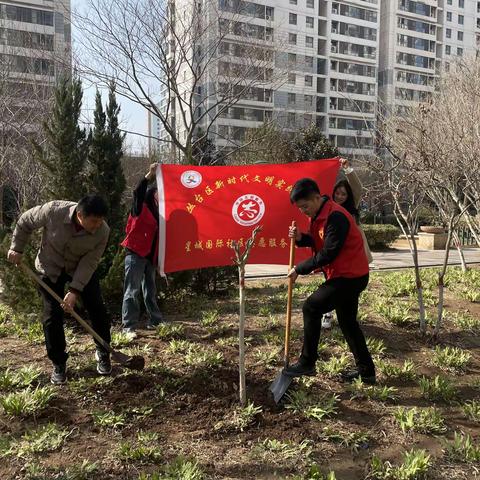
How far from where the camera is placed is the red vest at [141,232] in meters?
5.01

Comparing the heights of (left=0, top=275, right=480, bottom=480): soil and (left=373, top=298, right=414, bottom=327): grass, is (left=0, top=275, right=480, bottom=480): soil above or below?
Answer: below

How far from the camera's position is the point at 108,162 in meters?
6.50

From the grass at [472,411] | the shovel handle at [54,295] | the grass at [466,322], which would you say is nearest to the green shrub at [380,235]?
the grass at [466,322]

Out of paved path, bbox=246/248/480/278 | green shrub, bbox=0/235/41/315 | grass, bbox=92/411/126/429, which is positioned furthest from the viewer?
paved path, bbox=246/248/480/278

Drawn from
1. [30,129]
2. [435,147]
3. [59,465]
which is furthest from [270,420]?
[30,129]

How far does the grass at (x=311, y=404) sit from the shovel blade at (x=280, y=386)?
3.5 inches

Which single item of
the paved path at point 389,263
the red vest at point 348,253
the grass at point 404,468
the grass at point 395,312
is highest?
the red vest at point 348,253

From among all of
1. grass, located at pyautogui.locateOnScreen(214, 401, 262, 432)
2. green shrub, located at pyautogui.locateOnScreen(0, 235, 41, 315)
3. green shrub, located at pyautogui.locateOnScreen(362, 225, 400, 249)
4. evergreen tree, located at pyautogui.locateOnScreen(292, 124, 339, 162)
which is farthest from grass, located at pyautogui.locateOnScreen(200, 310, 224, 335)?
evergreen tree, located at pyautogui.locateOnScreen(292, 124, 339, 162)

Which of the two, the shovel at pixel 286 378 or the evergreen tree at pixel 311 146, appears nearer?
the shovel at pixel 286 378

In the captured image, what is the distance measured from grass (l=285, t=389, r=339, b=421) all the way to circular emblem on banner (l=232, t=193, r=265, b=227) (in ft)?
6.96

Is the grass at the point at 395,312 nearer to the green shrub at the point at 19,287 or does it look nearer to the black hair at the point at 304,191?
the black hair at the point at 304,191

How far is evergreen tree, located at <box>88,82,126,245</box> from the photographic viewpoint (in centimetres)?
642

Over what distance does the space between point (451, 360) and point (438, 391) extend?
80 centimetres

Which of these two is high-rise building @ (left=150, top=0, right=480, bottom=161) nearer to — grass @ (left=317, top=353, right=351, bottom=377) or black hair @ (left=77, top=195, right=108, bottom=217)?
grass @ (left=317, top=353, right=351, bottom=377)
